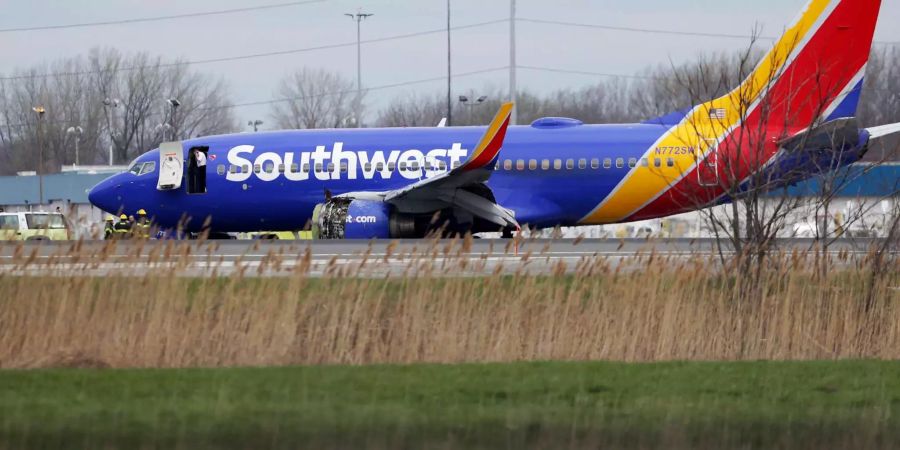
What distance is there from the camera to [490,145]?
30109 millimetres

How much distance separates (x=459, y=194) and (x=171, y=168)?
7.84 metres

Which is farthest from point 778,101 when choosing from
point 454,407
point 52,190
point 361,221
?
point 52,190

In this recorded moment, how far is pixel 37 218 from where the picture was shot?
144ft

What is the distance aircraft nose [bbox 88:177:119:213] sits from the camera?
35562 millimetres

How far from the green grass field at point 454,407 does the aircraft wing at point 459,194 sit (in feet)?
60.5

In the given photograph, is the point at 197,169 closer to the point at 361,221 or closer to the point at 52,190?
the point at 361,221

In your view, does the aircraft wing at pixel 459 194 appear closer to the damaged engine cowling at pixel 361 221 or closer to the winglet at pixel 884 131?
the damaged engine cowling at pixel 361 221

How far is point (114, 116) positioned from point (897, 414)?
79563mm

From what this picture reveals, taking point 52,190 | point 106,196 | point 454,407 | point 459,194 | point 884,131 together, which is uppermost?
point 884,131

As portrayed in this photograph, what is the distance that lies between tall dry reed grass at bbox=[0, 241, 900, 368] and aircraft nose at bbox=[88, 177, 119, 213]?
20792mm

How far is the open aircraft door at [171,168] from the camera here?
35.0 meters

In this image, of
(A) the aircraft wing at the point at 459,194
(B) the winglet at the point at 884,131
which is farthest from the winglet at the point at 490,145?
(B) the winglet at the point at 884,131

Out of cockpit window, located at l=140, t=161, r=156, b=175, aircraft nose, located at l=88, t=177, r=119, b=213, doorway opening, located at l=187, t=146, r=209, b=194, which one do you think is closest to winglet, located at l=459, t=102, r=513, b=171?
doorway opening, located at l=187, t=146, r=209, b=194

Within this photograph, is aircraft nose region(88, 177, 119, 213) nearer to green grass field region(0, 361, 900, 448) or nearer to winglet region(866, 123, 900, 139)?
winglet region(866, 123, 900, 139)
